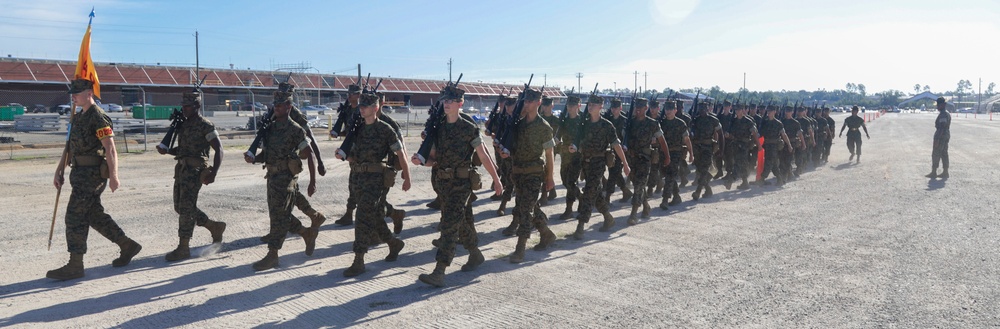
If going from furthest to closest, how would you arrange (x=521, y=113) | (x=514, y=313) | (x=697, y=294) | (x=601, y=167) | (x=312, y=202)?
(x=312, y=202), (x=601, y=167), (x=521, y=113), (x=697, y=294), (x=514, y=313)

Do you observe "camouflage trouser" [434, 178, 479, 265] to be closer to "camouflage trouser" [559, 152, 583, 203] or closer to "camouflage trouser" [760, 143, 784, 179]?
"camouflage trouser" [559, 152, 583, 203]

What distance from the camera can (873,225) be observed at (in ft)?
29.5

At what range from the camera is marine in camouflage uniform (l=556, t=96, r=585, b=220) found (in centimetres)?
818

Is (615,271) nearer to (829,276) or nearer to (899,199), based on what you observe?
(829,276)

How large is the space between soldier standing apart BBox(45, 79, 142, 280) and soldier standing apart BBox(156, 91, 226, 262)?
748mm

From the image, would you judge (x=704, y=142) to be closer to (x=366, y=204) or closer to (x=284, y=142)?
(x=366, y=204)

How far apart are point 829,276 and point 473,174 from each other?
3573mm

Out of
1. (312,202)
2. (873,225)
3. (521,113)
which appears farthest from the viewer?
(312,202)

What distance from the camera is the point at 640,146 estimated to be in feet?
29.9

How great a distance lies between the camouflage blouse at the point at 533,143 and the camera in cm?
669

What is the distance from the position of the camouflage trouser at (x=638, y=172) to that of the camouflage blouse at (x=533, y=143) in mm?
2799

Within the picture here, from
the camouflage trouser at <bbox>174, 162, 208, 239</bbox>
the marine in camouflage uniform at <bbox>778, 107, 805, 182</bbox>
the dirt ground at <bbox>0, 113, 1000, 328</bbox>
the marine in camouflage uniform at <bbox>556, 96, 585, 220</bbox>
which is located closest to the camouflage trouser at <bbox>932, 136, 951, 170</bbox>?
the marine in camouflage uniform at <bbox>778, 107, 805, 182</bbox>

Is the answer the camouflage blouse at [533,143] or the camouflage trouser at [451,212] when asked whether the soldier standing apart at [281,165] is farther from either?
the camouflage blouse at [533,143]

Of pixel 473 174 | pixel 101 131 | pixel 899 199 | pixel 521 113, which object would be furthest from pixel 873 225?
pixel 101 131
